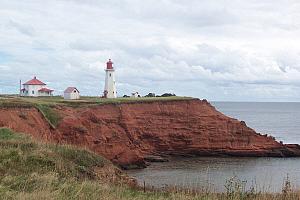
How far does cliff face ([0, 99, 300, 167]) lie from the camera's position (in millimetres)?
46500

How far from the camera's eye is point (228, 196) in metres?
11.2

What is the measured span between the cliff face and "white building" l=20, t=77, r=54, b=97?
16.2 metres

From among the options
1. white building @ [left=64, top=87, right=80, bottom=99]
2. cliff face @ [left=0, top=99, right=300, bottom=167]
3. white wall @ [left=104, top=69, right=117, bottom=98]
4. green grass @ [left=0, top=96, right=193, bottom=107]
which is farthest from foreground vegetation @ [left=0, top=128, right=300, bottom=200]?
white wall @ [left=104, top=69, right=117, bottom=98]

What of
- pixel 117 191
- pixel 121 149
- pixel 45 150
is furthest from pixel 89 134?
pixel 117 191

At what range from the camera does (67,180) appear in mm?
12578

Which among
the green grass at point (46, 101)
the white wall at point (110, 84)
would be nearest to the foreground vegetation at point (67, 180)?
the green grass at point (46, 101)

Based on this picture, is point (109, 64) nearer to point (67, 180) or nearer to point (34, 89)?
point (34, 89)

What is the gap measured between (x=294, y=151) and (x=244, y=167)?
1423cm

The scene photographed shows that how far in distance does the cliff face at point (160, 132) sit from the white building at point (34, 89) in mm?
16192

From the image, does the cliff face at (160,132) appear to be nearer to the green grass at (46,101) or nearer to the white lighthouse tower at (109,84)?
the green grass at (46,101)

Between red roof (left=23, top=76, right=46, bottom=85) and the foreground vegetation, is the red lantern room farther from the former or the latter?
the foreground vegetation

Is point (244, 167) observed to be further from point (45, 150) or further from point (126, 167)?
point (45, 150)

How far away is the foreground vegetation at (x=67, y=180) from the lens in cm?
1054

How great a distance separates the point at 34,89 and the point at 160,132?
19.8 meters
